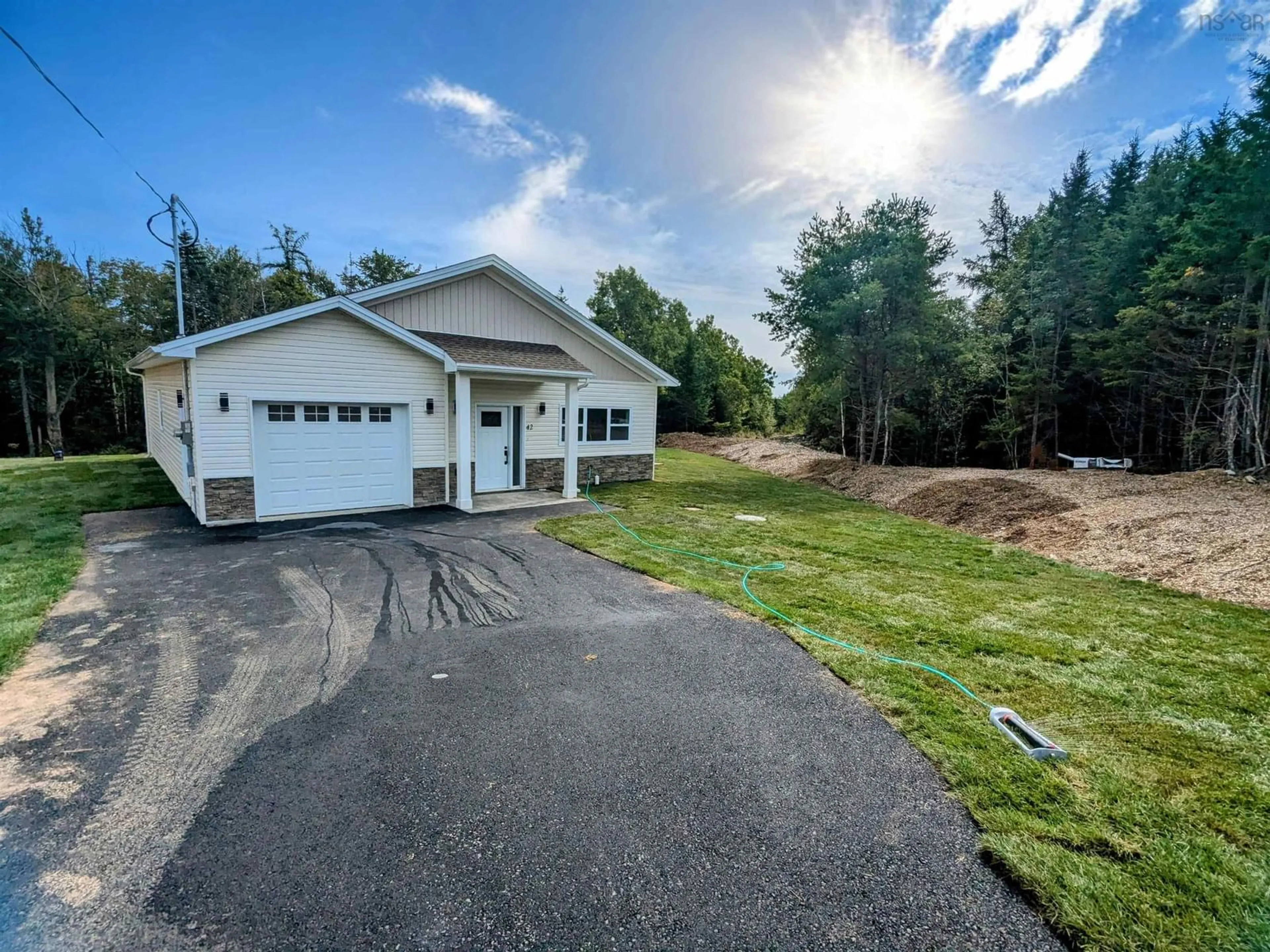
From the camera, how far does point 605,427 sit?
14.9 meters

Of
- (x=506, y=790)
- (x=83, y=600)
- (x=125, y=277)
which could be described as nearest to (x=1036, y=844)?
(x=506, y=790)

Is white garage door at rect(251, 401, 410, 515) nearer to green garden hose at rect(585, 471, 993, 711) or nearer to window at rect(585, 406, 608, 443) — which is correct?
green garden hose at rect(585, 471, 993, 711)

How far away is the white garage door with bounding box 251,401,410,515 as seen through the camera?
956 centimetres

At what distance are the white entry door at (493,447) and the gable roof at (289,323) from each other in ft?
Result: 6.46

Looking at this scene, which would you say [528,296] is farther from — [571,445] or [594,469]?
[594,469]

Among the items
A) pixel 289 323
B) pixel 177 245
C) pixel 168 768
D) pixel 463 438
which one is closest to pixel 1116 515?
pixel 463 438

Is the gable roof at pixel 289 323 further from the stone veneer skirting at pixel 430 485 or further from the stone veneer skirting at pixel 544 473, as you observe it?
the stone veneer skirting at pixel 544 473

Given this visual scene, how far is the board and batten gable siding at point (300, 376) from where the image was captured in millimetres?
8906

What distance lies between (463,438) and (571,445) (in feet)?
8.38

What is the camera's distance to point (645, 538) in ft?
29.2

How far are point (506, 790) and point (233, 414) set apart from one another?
29.7 feet

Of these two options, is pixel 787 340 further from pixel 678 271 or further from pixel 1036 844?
pixel 1036 844

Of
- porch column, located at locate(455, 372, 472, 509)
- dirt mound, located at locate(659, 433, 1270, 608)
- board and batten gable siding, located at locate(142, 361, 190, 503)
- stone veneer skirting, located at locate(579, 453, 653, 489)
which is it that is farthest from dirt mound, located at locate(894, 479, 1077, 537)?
board and batten gable siding, located at locate(142, 361, 190, 503)

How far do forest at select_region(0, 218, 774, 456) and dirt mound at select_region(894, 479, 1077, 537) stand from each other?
62.0ft
